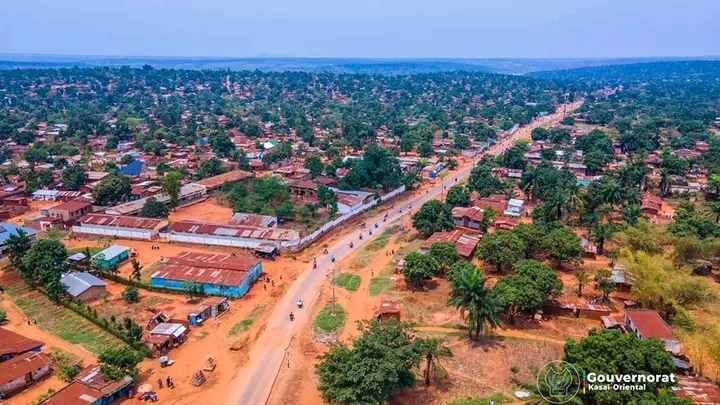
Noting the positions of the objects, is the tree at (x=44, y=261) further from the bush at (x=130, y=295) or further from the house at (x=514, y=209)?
the house at (x=514, y=209)

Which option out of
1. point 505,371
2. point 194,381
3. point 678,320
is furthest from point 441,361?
point 678,320

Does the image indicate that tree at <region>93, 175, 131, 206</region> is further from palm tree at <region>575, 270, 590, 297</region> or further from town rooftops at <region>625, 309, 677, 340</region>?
town rooftops at <region>625, 309, 677, 340</region>

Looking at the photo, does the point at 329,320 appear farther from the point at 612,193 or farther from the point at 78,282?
the point at 612,193

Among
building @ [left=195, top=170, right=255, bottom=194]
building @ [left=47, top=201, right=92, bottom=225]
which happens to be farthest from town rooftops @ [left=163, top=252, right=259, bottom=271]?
building @ [left=195, top=170, right=255, bottom=194]

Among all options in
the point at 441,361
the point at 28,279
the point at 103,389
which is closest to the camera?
the point at 103,389

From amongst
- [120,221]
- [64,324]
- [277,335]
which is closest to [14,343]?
[64,324]

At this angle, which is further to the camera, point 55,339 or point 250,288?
point 250,288

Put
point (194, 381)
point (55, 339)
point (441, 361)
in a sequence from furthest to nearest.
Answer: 1. point (55, 339)
2. point (441, 361)
3. point (194, 381)

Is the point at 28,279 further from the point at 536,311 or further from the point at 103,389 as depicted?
the point at 536,311
